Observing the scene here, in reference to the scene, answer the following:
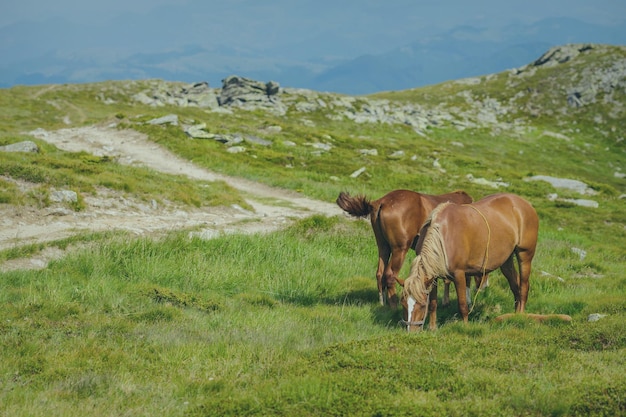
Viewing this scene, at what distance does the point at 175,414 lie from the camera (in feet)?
19.3

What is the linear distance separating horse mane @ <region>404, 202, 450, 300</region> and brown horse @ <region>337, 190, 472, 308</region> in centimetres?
165

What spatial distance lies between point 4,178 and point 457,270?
55.1 ft

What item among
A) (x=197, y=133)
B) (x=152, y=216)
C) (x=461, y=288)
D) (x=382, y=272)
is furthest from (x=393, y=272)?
(x=197, y=133)

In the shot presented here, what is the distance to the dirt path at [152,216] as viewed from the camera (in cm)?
1500

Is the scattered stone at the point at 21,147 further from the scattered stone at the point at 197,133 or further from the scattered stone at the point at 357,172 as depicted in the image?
the scattered stone at the point at 357,172

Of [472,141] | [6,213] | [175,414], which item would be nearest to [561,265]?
[175,414]

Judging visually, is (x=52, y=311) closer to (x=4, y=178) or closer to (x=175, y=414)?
(x=175, y=414)

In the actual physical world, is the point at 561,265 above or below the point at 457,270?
below

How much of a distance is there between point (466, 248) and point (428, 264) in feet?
3.40

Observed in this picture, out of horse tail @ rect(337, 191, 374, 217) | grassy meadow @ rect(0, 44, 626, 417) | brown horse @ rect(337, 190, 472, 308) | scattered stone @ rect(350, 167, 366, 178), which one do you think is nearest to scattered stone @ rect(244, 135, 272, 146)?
scattered stone @ rect(350, 167, 366, 178)

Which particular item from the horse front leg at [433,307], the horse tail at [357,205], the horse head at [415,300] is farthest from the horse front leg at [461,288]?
the horse tail at [357,205]

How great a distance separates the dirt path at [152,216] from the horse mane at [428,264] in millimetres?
8213

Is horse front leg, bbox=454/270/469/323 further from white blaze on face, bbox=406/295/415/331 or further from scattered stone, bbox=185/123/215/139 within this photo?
scattered stone, bbox=185/123/215/139

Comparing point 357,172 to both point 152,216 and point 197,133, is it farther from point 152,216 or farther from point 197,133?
point 152,216
